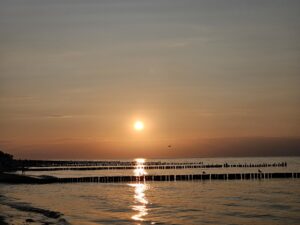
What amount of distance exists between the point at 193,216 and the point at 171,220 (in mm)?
2693

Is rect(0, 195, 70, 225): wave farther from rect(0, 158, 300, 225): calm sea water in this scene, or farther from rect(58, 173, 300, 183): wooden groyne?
rect(58, 173, 300, 183): wooden groyne

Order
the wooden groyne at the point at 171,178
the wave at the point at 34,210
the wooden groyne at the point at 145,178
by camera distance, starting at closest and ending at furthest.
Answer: the wave at the point at 34,210, the wooden groyne at the point at 145,178, the wooden groyne at the point at 171,178

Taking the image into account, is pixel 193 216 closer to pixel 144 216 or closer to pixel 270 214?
pixel 144 216

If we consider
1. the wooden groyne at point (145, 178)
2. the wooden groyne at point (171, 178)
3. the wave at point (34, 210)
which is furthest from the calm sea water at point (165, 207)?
the wooden groyne at point (171, 178)

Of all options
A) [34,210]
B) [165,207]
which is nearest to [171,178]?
[165,207]

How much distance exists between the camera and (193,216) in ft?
103

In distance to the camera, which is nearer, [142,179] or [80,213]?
[80,213]

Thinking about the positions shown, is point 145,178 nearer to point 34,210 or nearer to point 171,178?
point 171,178

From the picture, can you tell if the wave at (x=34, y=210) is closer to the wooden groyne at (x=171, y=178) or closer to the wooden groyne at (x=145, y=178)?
the wooden groyne at (x=145, y=178)

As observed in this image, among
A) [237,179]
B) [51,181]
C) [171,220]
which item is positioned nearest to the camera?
→ [171,220]

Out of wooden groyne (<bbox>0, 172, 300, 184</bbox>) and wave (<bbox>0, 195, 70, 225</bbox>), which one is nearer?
wave (<bbox>0, 195, 70, 225</bbox>)

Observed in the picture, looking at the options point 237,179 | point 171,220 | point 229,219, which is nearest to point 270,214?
point 229,219

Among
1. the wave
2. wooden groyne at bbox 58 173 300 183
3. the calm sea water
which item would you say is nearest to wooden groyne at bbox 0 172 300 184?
wooden groyne at bbox 58 173 300 183

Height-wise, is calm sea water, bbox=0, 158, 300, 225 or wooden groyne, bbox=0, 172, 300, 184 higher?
wooden groyne, bbox=0, 172, 300, 184
